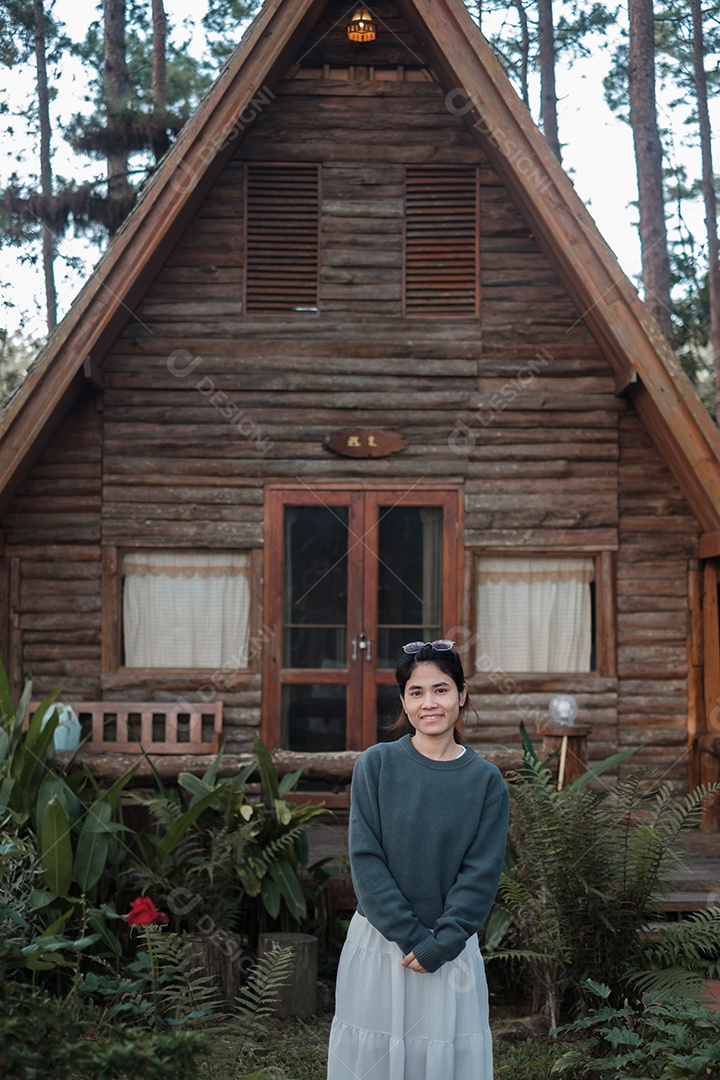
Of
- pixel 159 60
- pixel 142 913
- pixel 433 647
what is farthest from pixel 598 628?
pixel 159 60

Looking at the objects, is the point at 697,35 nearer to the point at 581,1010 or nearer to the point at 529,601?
the point at 529,601

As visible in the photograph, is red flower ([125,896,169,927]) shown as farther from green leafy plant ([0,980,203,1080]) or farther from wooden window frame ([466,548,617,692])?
wooden window frame ([466,548,617,692])

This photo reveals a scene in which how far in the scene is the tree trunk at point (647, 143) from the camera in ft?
49.8

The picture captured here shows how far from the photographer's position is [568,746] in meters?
6.68

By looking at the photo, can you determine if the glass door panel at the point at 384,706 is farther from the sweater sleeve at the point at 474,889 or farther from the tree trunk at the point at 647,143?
the tree trunk at the point at 647,143

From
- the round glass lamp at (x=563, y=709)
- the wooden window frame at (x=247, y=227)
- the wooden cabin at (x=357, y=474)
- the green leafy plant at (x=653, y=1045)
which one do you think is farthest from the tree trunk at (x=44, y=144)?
the green leafy plant at (x=653, y=1045)

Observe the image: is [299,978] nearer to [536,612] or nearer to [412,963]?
[412,963]

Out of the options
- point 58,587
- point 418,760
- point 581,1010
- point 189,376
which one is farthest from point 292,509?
point 418,760

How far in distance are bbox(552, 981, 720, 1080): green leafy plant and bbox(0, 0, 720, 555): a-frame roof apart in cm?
437

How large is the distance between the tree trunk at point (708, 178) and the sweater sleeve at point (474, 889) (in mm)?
15264

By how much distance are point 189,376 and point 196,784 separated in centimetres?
395

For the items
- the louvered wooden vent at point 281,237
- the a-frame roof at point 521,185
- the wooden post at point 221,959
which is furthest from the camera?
the louvered wooden vent at point 281,237

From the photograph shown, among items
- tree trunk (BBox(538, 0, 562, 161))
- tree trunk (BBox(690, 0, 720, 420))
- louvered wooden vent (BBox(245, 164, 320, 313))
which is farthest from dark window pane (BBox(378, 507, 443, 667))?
tree trunk (BBox(538, 0, 562, 161))

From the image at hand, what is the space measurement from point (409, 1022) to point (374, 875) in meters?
0.42
